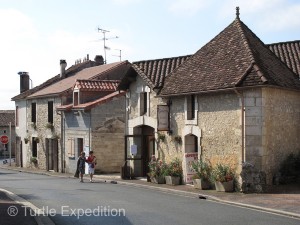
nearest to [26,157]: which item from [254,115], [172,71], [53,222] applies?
[172,71]

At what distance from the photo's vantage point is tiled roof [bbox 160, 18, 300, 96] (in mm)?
16188

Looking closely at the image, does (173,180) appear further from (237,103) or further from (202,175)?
(237,103)

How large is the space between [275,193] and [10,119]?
4738 cm

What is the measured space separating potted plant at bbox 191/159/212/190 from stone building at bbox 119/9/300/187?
16.7 inches

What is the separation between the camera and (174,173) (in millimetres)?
18828

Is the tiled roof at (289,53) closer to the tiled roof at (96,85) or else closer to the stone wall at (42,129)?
the tiled roof at (96,85)

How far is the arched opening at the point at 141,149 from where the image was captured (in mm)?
22344

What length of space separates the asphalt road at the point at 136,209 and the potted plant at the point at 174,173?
2.59 meters

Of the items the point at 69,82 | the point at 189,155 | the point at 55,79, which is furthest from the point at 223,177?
the point at 55,79

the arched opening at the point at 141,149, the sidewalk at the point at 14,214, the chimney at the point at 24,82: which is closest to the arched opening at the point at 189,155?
the arched opening at the point at 141,149

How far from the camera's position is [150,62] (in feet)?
74.9

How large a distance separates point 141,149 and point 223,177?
714 cm

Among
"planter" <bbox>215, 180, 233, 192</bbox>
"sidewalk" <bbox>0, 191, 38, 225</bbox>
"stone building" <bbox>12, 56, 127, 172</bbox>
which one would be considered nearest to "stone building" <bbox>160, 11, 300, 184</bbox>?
"planter" <bbox>215, 180, 233, 192</bbox>

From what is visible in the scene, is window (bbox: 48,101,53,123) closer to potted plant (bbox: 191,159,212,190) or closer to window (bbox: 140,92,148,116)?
window (bbox: 140,92,148,116)
